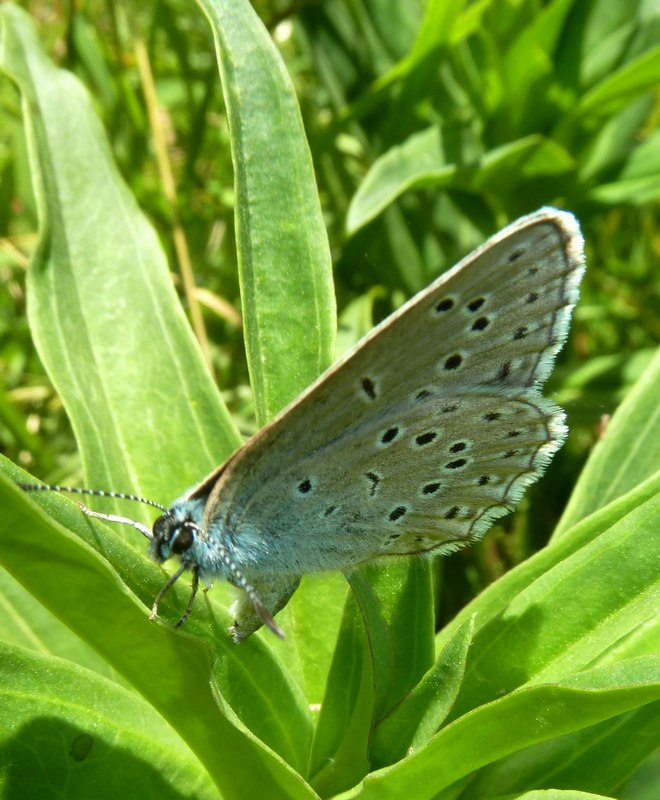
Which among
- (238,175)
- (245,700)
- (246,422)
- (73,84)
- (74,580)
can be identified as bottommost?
(245,700)

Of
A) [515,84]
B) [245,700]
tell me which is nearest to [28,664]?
[245,700]

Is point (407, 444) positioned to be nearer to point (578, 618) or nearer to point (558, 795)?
point (578, 618)

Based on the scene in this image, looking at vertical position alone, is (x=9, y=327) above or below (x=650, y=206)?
above

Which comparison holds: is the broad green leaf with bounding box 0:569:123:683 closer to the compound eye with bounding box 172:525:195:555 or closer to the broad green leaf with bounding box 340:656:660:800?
the compound eye with bounding box 172:525:195:555

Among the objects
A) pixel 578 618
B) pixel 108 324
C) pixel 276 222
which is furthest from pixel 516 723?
pixel 108 324

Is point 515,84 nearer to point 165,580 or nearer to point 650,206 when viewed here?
point 650,206

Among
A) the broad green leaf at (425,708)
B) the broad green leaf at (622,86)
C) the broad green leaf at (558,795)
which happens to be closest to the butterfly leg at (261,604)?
the broad green leaf at (425,708)
